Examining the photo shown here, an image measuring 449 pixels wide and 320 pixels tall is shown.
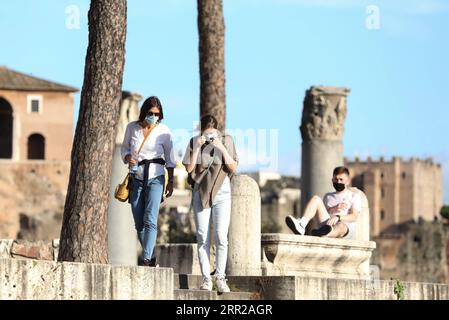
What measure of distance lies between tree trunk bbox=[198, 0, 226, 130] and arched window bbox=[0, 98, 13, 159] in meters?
68.1

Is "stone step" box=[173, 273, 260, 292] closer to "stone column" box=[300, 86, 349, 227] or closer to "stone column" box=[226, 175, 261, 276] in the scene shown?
"stone column" box=[226, 175, 261, 276]

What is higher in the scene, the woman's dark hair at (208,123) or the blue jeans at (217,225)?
the woman's dark hair at (208,123)

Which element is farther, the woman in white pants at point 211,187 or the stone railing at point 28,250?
the stone railing at point 28,250

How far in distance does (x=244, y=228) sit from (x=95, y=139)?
1944mm

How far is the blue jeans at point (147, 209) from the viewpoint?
1175 cm

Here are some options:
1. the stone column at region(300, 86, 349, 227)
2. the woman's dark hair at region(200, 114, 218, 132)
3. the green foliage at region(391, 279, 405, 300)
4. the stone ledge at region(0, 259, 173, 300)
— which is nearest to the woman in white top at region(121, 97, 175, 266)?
the woman's dark hair at region(200, 114, 218, 132)

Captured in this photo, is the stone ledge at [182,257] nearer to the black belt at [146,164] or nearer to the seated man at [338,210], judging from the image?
the seated man at [338,210]

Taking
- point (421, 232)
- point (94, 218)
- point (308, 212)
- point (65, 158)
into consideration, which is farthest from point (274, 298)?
point (421, 232)

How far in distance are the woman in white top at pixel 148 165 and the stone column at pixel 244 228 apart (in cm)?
119

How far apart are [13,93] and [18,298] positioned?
77.0 meters

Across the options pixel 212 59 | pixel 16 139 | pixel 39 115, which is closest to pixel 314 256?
pixel 212 59

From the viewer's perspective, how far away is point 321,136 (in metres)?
24.9

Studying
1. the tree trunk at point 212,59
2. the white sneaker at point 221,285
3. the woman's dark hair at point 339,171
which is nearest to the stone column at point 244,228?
the white sneaker at point 221,285

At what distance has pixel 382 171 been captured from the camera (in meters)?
134
